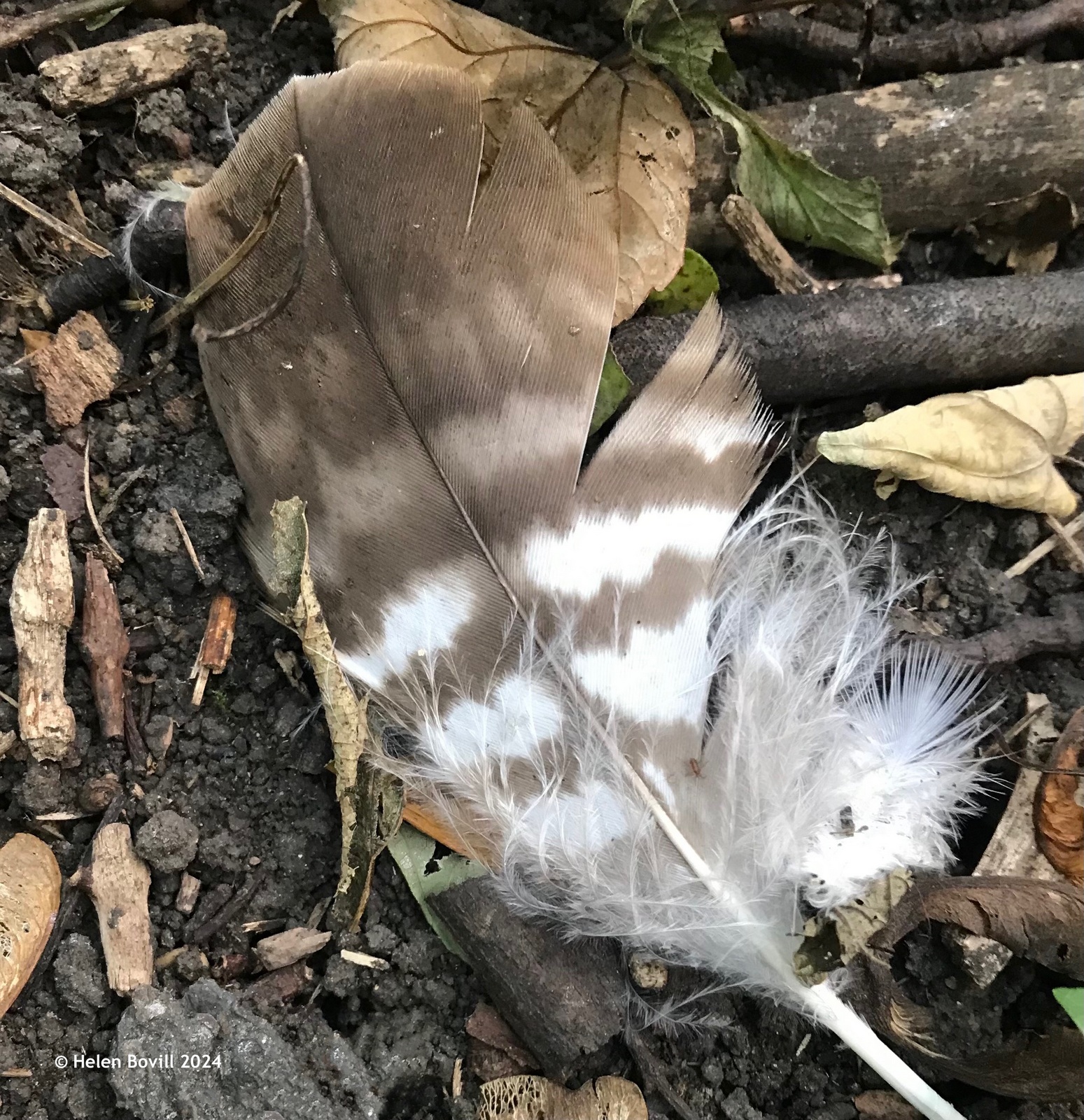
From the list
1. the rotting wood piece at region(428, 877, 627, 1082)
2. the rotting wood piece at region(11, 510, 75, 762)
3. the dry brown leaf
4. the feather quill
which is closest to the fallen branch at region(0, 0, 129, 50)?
the feather quill

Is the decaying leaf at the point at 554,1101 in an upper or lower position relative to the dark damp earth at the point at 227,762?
lower

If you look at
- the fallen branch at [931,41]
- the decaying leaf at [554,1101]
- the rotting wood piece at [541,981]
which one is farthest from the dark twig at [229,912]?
the fallen branch at [931,41]

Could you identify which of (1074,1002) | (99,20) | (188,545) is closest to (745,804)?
(1074,1002)

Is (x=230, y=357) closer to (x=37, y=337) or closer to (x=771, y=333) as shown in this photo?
(x=37, y=337)

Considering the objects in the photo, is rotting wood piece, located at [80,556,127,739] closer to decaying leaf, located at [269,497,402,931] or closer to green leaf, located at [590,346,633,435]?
decaying leaf, located at [269,497,402,931]

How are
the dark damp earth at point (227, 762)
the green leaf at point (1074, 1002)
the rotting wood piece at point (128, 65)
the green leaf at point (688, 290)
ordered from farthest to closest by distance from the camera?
the green leaf at point (688, 290) → the rotting wood piece at point (128, 65) → the dark damp earth at point (227, 762) → the green leaf at point (1074, 1002)

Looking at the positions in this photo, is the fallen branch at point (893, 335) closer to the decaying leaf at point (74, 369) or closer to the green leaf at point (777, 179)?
the green leaf at point (777, 179)

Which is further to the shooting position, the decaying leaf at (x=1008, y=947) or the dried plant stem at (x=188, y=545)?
the dried plant stem at (x=188, y=545)

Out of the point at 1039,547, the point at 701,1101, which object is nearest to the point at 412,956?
the point at 701,1101
